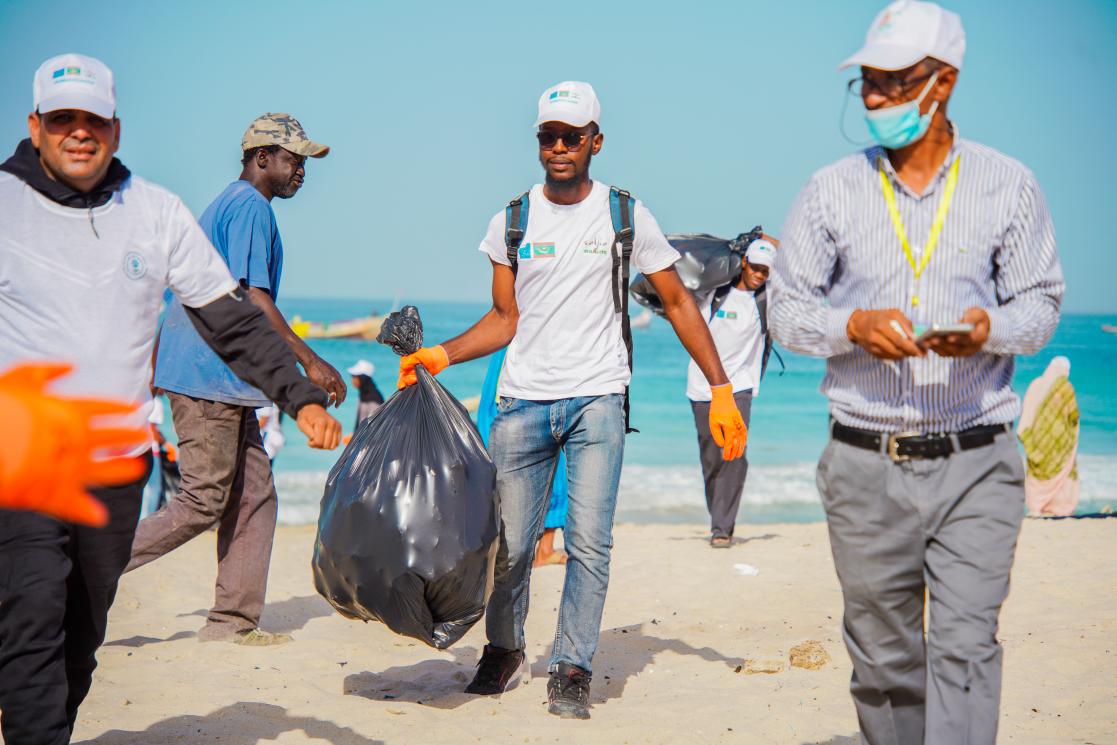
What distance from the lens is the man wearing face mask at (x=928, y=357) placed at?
2922mm

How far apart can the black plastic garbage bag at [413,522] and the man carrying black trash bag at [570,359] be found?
0.23m

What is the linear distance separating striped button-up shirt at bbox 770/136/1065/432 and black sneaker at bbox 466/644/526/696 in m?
2.10

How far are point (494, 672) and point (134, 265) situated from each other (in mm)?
2276

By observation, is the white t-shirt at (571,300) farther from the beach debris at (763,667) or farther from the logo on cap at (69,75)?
the logo on cap at (69,75)

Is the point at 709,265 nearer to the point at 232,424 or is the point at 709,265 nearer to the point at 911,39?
the point at 232,424

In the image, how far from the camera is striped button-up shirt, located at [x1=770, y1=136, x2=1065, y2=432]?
2.95m

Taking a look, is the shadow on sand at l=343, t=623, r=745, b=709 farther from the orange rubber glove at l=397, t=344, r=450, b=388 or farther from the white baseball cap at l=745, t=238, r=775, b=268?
the white baseball cap at l=745, t=238, r=775, b=268

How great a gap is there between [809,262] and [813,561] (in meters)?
5.08

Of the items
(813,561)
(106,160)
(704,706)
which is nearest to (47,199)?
(106,160)

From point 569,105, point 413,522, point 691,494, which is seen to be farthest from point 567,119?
point 691,494

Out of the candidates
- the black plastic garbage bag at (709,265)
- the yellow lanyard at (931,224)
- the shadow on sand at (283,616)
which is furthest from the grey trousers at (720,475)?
the yellow lanyard at (931,224)

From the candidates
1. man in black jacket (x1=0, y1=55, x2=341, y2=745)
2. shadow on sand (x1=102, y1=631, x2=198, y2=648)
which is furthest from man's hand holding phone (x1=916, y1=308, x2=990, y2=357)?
shadow on sand (x1=102, y1=631, x2=198, y2=648)

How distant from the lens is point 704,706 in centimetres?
453

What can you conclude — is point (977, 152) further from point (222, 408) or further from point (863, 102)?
point (222, 408)
